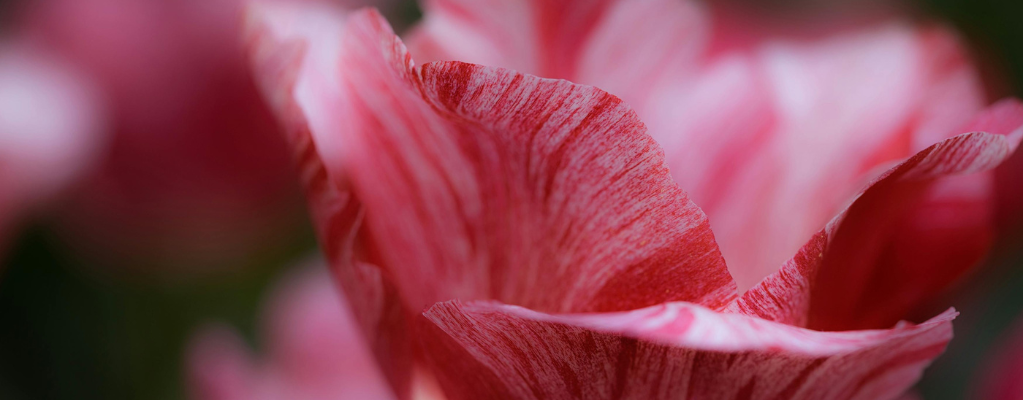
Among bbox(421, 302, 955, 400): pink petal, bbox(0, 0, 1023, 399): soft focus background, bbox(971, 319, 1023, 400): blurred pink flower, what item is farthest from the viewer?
bbox(0, 0, 1023, 399): soft focus background

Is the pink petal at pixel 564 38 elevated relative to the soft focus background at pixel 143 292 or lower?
elevated

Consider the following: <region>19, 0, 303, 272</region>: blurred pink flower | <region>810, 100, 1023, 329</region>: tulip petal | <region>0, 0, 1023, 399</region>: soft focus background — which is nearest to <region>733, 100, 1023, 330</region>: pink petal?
<region>810, 100, 1023, 329</region>: tulip petal

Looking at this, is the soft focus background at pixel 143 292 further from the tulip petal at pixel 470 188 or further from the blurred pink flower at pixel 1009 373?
the tulip petal at pixel 470 188

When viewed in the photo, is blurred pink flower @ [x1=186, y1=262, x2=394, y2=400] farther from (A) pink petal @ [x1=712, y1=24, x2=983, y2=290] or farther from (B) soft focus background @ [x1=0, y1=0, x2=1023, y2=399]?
(A) pink petal @ [x1=712, y1=24, x2=983, y2=290]

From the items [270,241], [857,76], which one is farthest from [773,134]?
[270,241]

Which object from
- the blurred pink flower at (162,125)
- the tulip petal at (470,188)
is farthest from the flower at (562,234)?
Result: the blurred pink flower at (162,125)

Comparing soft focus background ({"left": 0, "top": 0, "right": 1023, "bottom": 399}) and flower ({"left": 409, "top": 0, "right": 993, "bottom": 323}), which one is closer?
flower ({"left": 409, "top": 0, "right": 993, "bottom": 323})

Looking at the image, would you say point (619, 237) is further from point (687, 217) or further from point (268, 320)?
point (268, 320)

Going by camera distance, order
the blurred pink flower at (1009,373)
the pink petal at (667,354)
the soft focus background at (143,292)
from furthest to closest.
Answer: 1. the soft focus background at (143,292)
2. the blurred pink flower at (1009,373)
3. the pink petal at (667,354)
